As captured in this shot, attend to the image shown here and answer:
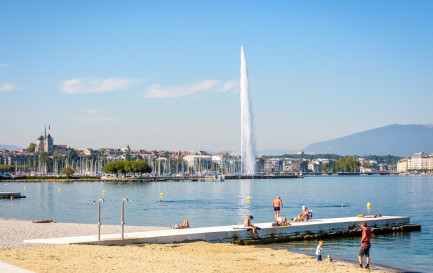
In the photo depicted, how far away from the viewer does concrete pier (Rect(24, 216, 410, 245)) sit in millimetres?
17922

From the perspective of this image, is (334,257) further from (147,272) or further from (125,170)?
(125,170)

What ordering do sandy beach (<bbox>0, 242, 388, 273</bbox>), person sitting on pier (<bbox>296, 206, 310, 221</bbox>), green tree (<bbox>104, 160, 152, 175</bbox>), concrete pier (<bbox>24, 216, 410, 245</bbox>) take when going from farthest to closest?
1. green tree (<bbox>104, 160, 152, 175</bbox>)
2. person sitting on pier (<bbox>296, 206, 310, 221</bbox>)
3. concrete pier (<bbox>24, 216, 410, 245</bbox>)
4. sandy beach (<bbox>0, 242, 388, 273</bbox>)

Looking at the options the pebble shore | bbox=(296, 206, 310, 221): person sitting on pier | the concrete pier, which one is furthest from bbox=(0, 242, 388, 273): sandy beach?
bbox=(296, 206, 310, 221): person sitting on pier

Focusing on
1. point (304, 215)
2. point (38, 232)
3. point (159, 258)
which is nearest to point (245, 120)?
point (304, 215)

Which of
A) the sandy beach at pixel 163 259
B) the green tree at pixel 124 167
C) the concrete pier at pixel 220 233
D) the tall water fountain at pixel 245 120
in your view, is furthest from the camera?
the green tree at pixel 124 167

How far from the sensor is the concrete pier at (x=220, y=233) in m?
17.9

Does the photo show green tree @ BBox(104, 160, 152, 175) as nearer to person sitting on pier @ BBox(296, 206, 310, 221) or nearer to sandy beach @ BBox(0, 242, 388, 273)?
person sitting on pier @ BBox(296, 206, 310, 221)

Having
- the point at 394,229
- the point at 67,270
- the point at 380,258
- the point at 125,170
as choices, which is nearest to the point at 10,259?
the point at 67,270

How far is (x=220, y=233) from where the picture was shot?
66.1 ft

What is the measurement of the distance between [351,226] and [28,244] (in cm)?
1335

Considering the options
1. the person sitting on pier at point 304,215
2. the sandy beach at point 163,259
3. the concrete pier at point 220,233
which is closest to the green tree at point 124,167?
the person sitting on pier at point 304,215

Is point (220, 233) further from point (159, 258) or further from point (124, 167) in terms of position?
point (124, 167)

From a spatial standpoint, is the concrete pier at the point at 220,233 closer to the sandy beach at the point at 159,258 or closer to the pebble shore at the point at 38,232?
the sandy beach at the point at 159,258

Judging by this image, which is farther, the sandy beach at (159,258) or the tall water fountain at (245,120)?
the tall water fountain at (245,120)
